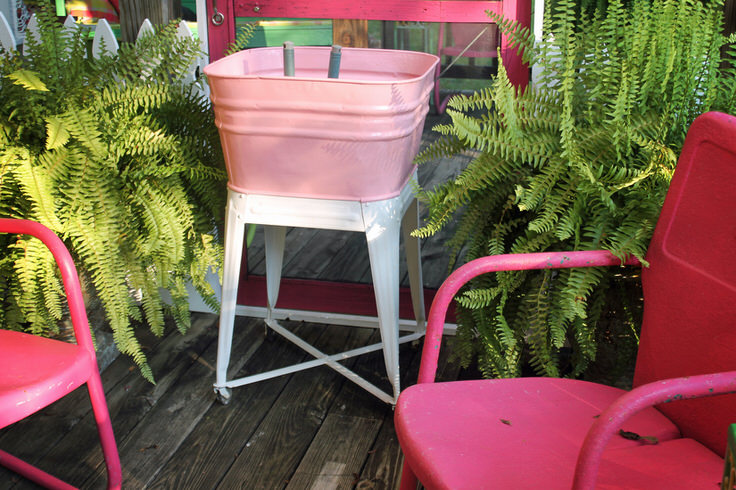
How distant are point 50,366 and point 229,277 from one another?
0.57 meters

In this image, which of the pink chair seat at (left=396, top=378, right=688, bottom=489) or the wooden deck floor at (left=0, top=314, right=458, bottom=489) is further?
the wooden deck floor at (left=0, top=314, right=458, bottom=489)

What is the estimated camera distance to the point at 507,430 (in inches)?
45.6

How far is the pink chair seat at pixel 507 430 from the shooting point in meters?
1.05

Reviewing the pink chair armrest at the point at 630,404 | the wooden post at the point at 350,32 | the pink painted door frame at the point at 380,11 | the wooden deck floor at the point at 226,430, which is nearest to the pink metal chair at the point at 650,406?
the pink chair armrest at the point at 630,404

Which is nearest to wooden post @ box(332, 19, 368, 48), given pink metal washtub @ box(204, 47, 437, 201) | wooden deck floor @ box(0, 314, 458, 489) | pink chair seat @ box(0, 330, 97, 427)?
pink metal washtub @ box(204, 47, 437, 201)

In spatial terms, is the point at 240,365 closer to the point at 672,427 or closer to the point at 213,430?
the point at 213,430

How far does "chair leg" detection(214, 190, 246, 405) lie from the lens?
1819mm

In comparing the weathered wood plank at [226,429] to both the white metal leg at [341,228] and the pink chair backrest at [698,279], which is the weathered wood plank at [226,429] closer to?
the white metal leg at [341,228]

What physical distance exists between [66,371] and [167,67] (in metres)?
0.93

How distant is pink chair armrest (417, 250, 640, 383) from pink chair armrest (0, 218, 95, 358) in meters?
0.73

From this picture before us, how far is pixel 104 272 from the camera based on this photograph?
1808 millimetres

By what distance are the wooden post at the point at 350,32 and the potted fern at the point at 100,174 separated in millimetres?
501

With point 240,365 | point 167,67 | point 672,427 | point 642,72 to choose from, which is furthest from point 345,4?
point 672,427

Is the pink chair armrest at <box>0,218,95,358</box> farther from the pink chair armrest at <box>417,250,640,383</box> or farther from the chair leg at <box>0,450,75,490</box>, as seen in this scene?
the pink chair armrest at <box>417,250,640,383</box>
